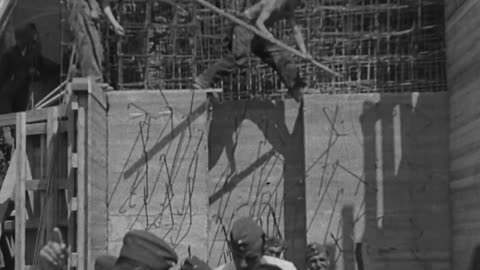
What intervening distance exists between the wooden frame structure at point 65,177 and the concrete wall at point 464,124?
3.87m

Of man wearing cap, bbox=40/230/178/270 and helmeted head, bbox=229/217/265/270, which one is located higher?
man wearing cap, bbox=40/230/178/270

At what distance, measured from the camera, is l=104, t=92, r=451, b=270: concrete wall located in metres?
11.1

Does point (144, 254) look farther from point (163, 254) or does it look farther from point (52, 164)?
point (52, 164)

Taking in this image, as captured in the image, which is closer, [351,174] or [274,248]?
[274,248]

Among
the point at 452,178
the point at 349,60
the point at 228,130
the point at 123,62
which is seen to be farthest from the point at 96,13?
the point at 452,178

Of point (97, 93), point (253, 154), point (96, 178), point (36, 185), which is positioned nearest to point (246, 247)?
point (96, 178)

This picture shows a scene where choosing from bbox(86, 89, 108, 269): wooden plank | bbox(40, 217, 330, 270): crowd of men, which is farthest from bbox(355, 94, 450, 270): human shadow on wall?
bbox(40, 217, 330, 270): crowd of men

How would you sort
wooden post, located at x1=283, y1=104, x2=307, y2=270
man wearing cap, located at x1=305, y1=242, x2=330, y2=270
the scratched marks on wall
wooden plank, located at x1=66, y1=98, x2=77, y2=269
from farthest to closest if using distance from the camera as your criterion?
wooden post, located at x1=283, y1=104, x2=307, y2=270, the scratched marks on wall, wooden plank, located at x1=66, y1=98, x2=77, y2=269, man wearing cap, located at x1=305, y1=242, x2=330, y2=270

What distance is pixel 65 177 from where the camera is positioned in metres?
10.7

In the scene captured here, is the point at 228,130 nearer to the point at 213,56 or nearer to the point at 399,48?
the point at 213,56

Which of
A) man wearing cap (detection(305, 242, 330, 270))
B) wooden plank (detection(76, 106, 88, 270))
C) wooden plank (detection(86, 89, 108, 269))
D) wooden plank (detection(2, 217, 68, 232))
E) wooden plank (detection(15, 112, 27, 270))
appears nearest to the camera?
man wearing cap (detection(305, 242, 330, 270))

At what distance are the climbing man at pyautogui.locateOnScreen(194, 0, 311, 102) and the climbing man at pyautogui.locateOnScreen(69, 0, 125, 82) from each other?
1.14 metres

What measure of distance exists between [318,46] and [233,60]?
1427mm

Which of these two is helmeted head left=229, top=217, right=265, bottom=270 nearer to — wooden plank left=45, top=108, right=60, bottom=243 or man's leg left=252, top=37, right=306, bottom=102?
wooden plank left=45, top=108, right=60, bottom=243
